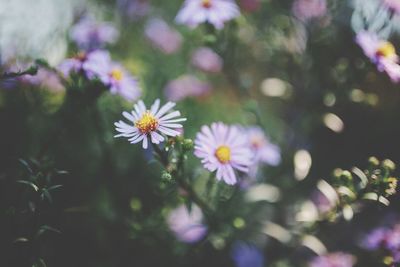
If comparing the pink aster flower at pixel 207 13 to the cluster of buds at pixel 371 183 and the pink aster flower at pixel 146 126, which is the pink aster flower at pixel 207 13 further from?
the cluster of buds at pixel 371 183

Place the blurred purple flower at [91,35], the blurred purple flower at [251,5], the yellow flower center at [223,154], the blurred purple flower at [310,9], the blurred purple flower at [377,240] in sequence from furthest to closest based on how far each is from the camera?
the blurred purple flower at [251,5], the blurred purple flower at [310,9], the blurred purple flower at [91,35], the blurred purple flower at [377,240], the yellow flower center at [223,154]

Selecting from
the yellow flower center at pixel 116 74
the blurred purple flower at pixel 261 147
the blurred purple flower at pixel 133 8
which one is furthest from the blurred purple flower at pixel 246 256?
the blurred purple flower at pixel 133 8

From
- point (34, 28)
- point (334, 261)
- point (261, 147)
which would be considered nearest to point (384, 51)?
point (261, 147)

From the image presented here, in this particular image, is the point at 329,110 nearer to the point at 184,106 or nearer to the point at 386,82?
the point at 386,82

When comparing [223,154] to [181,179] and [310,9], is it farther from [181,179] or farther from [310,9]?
[310,9]

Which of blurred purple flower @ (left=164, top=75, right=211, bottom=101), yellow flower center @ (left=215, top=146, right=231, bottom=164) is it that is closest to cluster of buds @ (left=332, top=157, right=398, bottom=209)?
yellow flower center @ (left=215, top=146, right=231, bottom=164)

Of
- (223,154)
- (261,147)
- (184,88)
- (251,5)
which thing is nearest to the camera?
(223,154)

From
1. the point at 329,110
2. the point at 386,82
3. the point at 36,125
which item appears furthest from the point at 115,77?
the point at 386,82
